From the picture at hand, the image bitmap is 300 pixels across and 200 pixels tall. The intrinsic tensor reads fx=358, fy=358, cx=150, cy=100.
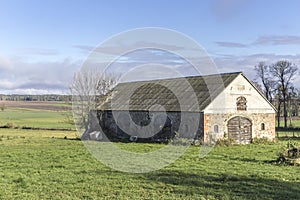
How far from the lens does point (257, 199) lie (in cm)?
972

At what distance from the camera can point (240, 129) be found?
2692 cm

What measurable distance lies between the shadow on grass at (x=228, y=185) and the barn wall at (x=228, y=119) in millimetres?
12375

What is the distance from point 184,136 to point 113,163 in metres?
10.9

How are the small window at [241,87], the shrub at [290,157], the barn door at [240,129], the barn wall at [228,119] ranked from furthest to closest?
the small window at [241,87] → the barn door at [240,129] → the barn wall at [228,119] → the shrub at [290,157]

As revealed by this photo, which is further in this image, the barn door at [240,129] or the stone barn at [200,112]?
the barn door at [240,129]

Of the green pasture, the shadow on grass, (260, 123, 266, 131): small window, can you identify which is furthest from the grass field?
the shadow on grass

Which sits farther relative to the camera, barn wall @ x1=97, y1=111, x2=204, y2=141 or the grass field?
the grass field

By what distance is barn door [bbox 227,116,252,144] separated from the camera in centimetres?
2650

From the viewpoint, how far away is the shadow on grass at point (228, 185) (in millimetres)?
10273

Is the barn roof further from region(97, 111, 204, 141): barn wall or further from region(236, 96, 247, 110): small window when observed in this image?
region(236, 96, 247, 110): small window

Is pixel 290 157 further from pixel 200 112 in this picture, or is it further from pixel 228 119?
pixel 228 119

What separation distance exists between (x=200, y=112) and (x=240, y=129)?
3.73 metres

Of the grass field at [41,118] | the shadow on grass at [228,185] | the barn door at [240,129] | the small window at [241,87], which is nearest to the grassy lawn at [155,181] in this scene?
the shadow on grass at [228,185]

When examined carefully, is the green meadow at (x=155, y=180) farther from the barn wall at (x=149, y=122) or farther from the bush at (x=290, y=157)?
the barn wall at (x=149, y=122)
